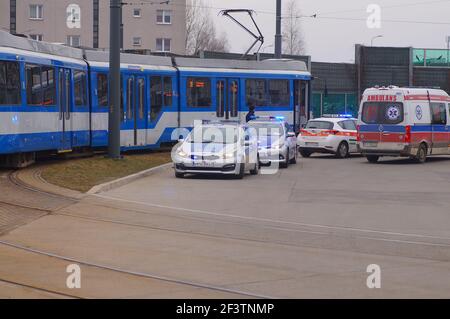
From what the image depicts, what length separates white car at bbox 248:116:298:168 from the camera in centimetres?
2569

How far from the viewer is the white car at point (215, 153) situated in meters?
21.3

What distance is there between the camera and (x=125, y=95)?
90.2ft

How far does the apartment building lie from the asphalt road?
58504 millimetres

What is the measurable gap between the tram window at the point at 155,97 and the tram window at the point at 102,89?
264 centimetres

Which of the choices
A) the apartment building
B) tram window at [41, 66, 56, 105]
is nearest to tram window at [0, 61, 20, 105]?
tram window at [41, 66, 56, 105]

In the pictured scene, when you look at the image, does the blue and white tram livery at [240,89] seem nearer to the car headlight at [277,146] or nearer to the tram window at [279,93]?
the tram window at [279,93]

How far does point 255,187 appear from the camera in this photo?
1973 cm

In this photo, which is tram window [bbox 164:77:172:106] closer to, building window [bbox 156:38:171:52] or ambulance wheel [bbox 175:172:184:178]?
ambulance wheel [bbox 175:172:184:178]

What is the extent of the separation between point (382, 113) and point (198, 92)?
7.08 m

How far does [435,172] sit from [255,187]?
8313 millimetres

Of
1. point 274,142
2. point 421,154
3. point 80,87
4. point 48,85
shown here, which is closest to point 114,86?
point 80,87

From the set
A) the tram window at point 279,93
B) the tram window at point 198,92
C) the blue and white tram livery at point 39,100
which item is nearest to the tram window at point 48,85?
the blue and white tram livery at point 39,100

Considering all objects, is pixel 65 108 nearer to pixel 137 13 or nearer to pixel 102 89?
pixel 102 89

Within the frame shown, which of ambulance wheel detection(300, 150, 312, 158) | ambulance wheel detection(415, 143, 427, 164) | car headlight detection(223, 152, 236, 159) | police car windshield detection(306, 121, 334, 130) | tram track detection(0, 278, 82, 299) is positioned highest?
police car windshield detection(306, 121, 334, 130)
